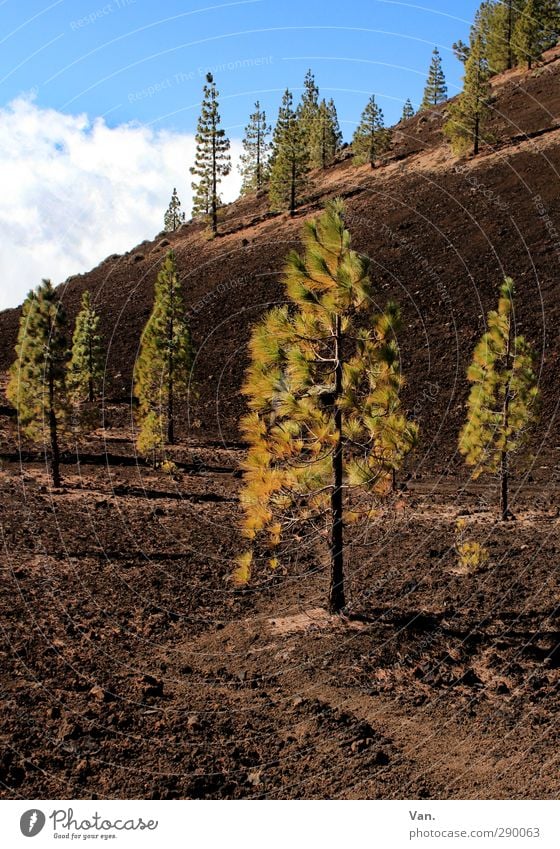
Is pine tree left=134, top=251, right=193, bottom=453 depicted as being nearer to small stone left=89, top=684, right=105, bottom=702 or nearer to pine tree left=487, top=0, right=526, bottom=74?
small stone left=89, top=684, right=105, bottom=702

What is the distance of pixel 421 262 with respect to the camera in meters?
55.4

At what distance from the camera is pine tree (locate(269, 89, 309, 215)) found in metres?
65.0

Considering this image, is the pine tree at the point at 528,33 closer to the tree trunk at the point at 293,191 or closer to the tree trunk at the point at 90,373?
the tree trunk at the point at 293,191

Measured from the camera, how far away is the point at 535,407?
65.6 feet

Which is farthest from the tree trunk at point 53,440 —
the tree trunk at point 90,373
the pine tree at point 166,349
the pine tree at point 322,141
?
the pine tree at point 322,141

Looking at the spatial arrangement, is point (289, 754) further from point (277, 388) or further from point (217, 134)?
point (217, 134)

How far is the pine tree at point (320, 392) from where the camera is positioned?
11180 mm

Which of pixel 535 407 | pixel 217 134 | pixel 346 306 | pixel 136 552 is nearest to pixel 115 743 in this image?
pixel 346 306

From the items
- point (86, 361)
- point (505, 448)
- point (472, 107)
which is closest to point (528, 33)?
point (472, 107)

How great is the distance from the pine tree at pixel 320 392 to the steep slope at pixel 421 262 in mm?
22965

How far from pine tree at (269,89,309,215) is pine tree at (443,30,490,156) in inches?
591

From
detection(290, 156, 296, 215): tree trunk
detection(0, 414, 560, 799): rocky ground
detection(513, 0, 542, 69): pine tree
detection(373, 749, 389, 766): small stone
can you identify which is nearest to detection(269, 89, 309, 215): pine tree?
detection(290, 156, 296, 215): tree trunk

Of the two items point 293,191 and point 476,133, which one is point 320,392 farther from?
point 476,133

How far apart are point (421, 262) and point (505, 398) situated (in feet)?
126
